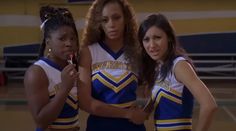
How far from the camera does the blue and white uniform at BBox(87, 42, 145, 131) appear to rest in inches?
87.3

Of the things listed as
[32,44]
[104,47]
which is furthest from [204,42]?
[104,47]

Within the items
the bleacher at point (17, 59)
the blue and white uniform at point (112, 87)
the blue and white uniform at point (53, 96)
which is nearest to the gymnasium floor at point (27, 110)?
the bleacher at point (17, 59)

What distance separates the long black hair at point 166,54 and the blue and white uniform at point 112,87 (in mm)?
71

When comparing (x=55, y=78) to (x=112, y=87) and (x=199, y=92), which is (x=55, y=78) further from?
(x=199, y=92)

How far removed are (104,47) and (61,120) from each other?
Answer: 0.47 m

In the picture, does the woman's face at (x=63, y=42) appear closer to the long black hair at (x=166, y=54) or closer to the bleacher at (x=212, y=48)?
the long black hair at (x=166, y=54)

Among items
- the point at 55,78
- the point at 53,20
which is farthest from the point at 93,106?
the point at 53,20

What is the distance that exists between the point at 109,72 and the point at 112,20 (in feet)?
0.87

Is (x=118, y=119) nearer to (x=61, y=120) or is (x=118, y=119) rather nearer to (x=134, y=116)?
(x=134, y=116)

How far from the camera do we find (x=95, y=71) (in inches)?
88.0

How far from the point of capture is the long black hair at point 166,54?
2076 mm

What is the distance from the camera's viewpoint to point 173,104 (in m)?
2.03

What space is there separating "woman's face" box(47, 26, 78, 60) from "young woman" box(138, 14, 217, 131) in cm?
35

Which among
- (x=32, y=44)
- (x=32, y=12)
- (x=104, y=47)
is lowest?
(x=32, y=44)
